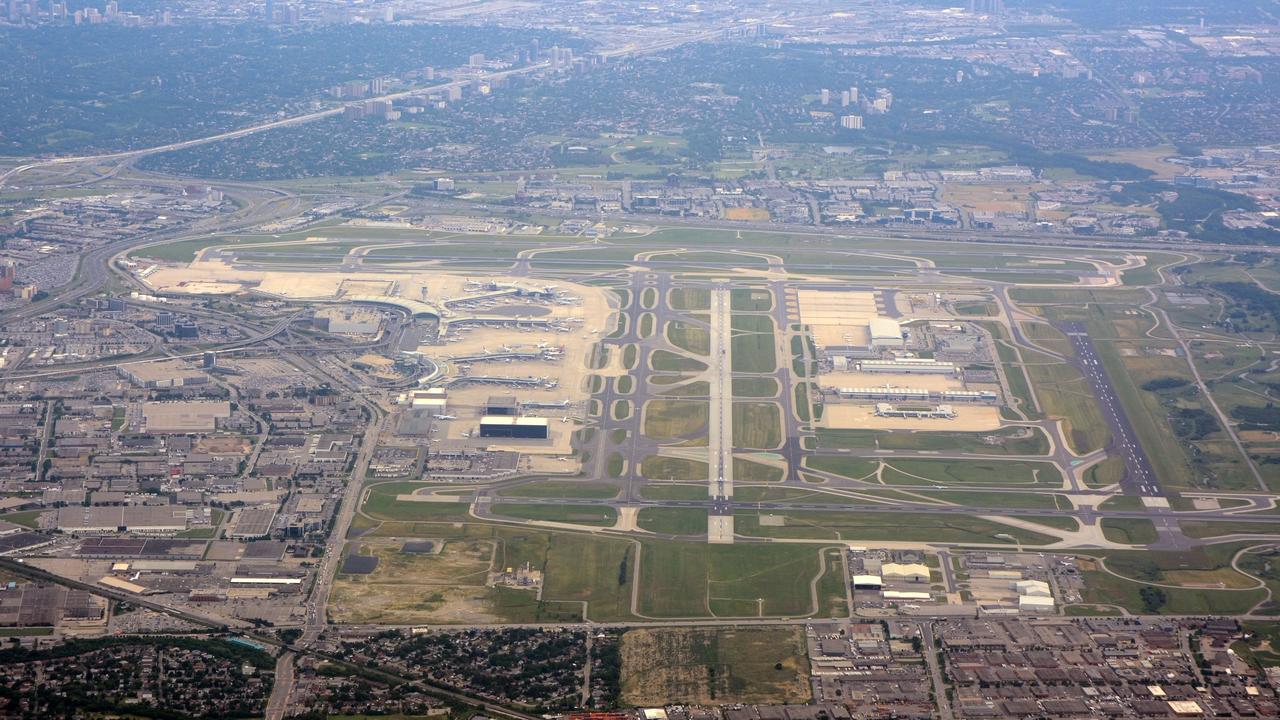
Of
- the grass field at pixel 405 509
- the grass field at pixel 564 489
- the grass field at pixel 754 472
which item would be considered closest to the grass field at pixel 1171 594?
the grass field at pixel 754 472

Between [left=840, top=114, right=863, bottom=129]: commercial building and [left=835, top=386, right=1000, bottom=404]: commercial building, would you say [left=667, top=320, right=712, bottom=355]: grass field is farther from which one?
[left=840, top=114, right=863, bottom=129]: commercial building

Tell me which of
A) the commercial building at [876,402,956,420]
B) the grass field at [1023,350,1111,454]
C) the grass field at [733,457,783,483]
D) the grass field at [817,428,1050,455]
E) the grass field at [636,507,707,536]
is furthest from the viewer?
the commercial building at [876,402,956,420]

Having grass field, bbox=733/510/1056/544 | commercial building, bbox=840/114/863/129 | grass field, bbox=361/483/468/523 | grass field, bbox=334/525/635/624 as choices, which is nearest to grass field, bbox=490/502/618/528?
grass field, bbox=334/525/635/624

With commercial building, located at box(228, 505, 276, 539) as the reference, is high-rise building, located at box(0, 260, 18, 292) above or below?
above

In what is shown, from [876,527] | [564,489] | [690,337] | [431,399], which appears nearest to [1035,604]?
[876,527]

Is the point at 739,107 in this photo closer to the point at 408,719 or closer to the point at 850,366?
the point at 850,366
